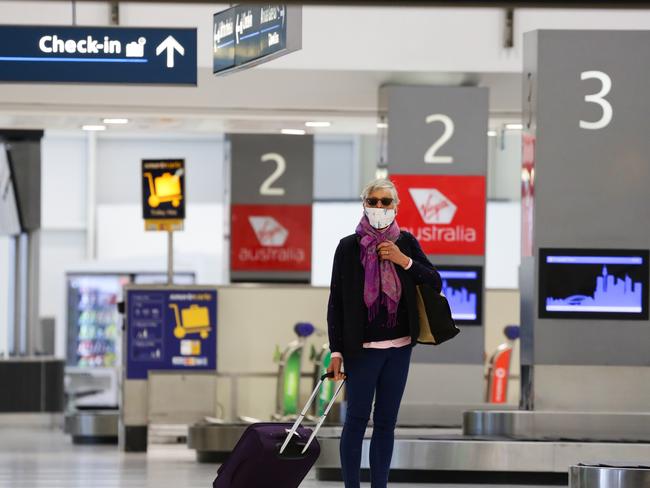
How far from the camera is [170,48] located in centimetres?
865

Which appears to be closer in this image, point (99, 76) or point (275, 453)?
point (275, 453)

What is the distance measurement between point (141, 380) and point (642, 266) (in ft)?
17.5

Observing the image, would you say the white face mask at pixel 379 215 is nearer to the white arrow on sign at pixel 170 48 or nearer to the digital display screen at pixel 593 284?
the digital display screen at pixel 593 284

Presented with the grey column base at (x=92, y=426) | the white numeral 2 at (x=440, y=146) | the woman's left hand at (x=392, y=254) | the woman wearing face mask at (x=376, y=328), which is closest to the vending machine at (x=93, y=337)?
the grey column base at (x=92, y=426)

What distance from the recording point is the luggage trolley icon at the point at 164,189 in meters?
12.9

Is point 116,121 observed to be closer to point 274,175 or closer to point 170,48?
point 274,175

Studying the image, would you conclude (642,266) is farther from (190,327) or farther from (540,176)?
(190,327)

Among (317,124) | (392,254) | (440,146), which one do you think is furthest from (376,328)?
(317,124)

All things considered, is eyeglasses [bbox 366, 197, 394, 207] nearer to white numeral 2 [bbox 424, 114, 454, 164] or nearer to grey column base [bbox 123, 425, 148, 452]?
white numeral 2 [bbox 424, 114, 454, 164]

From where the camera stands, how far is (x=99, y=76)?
862 cm

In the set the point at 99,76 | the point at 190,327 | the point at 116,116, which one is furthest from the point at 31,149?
the point at 99,76

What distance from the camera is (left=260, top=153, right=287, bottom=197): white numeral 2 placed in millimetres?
14914

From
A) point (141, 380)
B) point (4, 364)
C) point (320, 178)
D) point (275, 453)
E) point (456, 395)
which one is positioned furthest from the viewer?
point (320, 178)

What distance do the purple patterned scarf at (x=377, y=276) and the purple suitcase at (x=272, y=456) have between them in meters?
0.38
